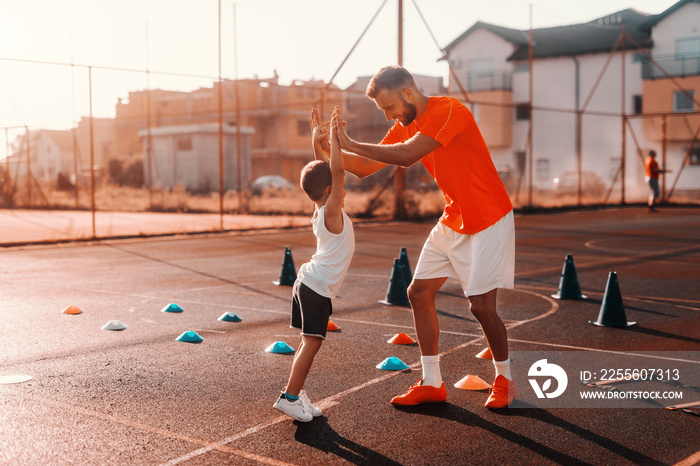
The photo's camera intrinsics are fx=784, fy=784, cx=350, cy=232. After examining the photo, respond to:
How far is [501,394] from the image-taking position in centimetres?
471

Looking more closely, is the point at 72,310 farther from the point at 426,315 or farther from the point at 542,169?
the point at 542,169

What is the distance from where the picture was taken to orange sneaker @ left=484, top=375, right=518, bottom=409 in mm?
4688

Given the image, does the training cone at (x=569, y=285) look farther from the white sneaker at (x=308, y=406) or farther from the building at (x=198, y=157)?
the building at (x=198, y=157)

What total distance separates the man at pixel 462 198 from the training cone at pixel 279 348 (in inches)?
66.0

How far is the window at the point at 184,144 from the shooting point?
4412 cm

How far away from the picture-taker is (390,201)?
26344 mm

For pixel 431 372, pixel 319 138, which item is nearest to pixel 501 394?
pixel 431 372

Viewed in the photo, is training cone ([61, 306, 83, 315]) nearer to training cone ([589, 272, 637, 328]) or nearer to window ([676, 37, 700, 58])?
training cone ([589, 272, 637, 328])

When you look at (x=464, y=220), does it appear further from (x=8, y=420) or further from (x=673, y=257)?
(x=673, y=257)

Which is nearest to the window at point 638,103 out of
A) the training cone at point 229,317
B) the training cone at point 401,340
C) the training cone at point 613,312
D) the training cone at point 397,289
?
the training cone at point 397,289

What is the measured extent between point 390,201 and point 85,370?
69.1ft

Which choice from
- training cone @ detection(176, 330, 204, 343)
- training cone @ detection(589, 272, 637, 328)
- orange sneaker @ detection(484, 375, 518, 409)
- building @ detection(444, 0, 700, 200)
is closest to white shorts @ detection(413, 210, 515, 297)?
orange sneaker @ detection(484, 375, 518, 409)

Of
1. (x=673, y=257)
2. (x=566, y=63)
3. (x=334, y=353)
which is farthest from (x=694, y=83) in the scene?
(x=334, y=353)

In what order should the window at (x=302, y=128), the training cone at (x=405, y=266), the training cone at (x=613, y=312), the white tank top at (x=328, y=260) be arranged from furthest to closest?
the window at (x=302, y=128), the training cone at (x=405, y=266), the training cone at (x=613, y=312), the white tank top at (x=328, y=260)
